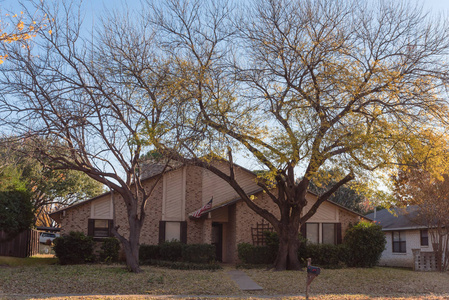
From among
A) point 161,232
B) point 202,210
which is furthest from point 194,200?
point 161,232

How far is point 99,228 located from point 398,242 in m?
19.1

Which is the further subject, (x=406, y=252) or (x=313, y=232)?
(x=406, y=252)

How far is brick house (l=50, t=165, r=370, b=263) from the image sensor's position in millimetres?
23953

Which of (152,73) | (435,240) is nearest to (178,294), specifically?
(152,73)

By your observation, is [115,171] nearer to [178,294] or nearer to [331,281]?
[178,294]

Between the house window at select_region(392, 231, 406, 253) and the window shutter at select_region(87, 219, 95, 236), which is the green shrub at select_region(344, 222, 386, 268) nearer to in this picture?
the house window at select_region(392, 231, 406, 253)

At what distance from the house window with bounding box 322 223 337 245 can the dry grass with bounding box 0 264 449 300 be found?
20.8 feet

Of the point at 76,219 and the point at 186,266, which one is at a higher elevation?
the point at 76,219

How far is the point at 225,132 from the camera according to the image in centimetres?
1628

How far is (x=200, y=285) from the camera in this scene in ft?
49.3

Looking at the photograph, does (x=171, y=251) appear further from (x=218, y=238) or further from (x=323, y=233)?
(x=323, y=233)

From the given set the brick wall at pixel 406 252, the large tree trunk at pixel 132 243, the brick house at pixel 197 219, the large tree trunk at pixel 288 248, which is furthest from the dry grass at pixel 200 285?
the brick wall at pixel 406 252

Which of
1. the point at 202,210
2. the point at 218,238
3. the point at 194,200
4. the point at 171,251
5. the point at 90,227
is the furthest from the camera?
the point at 218,238

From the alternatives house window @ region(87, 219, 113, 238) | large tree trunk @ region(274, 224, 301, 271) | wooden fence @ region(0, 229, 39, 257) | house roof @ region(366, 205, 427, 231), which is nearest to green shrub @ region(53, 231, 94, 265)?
house window @ region(87, 219, 113, 238)
